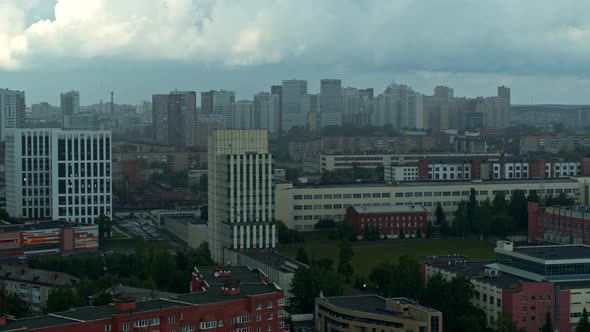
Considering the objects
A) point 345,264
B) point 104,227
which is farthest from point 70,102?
point 345,264

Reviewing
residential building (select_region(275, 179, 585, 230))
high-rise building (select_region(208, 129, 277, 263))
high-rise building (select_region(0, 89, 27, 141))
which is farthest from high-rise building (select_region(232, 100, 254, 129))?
high-rise building (select_region(208, 129, 277, 263))

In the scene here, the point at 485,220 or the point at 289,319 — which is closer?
the point at 289,319

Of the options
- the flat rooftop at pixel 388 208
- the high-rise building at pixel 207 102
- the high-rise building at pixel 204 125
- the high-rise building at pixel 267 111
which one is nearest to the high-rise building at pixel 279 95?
the high-rise building at pixel 267 111

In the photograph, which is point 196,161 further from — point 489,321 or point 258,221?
point 489,321

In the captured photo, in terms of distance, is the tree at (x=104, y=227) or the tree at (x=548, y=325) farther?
the tree at (x=104, y=227)

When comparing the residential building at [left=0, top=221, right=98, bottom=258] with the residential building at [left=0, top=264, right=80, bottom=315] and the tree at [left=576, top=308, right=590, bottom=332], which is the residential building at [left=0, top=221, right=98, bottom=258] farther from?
the tree at [left=576, top=308, right=590, bottom=332]

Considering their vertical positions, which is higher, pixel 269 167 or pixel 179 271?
pixel 269 167

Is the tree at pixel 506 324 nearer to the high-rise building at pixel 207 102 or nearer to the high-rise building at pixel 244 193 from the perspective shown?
the high-rise building at pixel 244 193

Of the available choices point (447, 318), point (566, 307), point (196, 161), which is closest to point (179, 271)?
point (447, 318)
